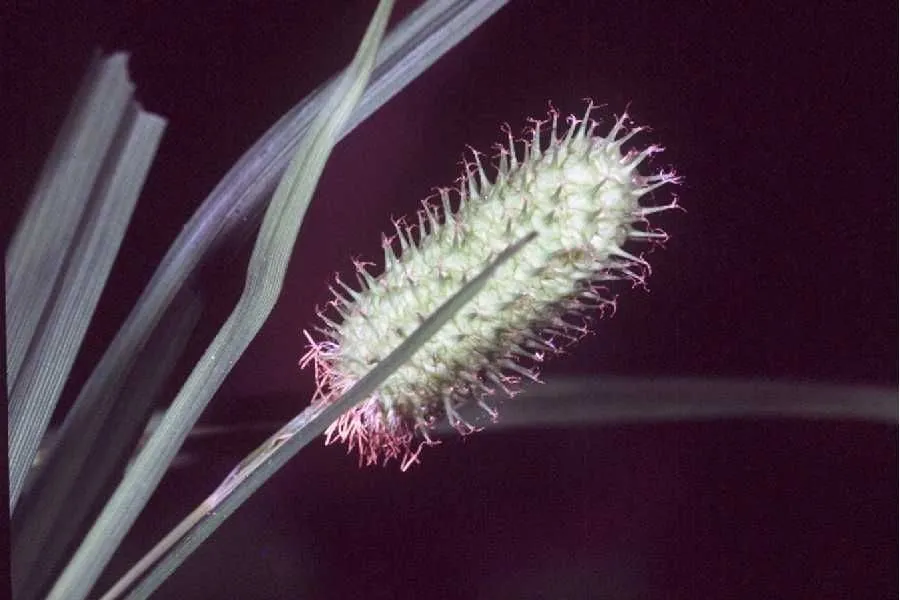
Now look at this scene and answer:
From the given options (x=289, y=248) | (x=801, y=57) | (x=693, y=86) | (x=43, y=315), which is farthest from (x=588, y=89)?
(x=43, y=315)

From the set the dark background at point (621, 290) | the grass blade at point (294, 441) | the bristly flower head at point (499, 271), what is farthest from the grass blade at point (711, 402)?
the grass blade at point (294, 441)

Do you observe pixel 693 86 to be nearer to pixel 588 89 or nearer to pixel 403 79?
pixel 588 89

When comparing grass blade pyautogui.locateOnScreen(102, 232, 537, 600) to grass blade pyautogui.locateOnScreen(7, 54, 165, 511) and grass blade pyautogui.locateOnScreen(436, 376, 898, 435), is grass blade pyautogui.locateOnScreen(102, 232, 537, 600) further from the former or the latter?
grass blade pyautogui.locateOnScreen(436, 376, 898, 435)

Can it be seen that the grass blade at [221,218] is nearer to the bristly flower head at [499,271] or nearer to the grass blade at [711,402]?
the bristly flower head at [499,271]

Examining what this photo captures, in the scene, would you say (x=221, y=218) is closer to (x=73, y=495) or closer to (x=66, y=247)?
(x=66, y=247)

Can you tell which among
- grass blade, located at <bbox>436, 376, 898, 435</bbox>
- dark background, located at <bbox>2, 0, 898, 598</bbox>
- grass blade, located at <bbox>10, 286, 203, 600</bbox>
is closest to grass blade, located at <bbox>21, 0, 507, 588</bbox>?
grass blade, located at <bbox>10, 286, 203, 600</bbox>

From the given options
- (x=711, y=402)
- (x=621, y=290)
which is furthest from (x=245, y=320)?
(x=711, y=402)
